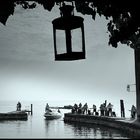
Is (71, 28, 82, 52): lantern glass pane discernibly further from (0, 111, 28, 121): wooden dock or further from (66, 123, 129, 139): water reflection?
(0, 111, 28, 121): wooden dock

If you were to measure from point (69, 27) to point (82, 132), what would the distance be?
117 ft

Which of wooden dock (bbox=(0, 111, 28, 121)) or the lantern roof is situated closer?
the lantern roof

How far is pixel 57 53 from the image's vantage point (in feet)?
16.6

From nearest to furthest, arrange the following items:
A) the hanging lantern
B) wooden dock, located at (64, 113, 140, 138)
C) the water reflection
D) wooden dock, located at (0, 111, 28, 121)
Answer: the hanging lantern
wooden dock, located at (64, 113, 140, 138)
the water reflection
wooden dock, located at (0, 111, 28, 121)

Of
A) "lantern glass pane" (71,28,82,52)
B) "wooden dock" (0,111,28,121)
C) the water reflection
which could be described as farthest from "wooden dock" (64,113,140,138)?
"lantern glass pane" (71,28,82,52)

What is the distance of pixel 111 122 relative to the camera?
39.1 m

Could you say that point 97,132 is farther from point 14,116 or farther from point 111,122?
point 14,116

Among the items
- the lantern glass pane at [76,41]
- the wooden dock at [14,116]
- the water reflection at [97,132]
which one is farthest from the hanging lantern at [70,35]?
the wooden dock at [14,116]

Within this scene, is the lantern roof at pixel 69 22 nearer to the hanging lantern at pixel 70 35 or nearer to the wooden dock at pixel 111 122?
the hanging lantern at pixel 70 35

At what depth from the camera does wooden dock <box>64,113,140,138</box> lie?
2892cm

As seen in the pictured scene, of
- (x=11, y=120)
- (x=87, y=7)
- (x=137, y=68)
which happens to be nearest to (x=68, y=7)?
(x=87, y=7)

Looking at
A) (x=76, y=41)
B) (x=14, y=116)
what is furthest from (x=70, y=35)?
(x=14, y=116)

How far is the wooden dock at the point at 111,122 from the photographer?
28.9 m

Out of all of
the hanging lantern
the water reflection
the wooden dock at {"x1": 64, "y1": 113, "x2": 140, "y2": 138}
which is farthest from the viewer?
the water reflection
